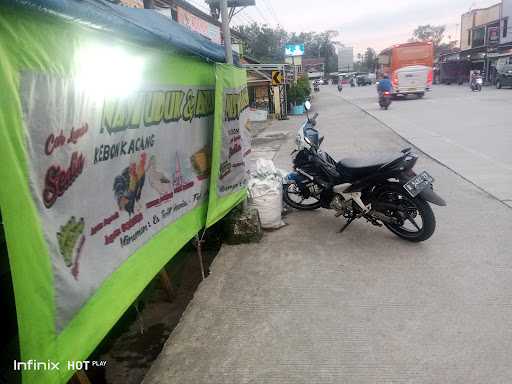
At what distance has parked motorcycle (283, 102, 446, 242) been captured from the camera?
4.00 meters

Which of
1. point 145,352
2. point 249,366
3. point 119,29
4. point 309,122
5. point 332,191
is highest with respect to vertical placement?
point 119,29

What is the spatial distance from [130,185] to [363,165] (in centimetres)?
264

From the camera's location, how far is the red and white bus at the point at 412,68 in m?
23.4

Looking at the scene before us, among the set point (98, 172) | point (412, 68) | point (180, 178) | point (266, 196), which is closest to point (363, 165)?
Result: point (266, 196)

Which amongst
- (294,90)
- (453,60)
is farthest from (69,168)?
(453,60)

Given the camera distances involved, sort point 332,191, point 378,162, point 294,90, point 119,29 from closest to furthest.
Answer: point 119,29 → point 378,162 → point 332,191 → point 294,90

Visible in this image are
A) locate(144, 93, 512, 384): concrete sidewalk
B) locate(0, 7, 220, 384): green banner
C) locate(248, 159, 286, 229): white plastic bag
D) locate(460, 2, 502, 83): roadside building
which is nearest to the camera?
locate(0, 7, 220, 384): green banner

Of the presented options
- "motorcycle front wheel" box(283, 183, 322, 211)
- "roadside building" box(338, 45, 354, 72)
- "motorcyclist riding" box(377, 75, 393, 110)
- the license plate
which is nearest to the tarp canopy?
the license plate

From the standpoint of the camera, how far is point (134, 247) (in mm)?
2492

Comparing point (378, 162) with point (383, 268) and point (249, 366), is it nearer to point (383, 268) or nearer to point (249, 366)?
point (383, 268)

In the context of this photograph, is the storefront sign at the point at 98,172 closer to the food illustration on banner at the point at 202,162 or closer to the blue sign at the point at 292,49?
the food illustration on banner at the point at 202,162

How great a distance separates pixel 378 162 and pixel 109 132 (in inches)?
113

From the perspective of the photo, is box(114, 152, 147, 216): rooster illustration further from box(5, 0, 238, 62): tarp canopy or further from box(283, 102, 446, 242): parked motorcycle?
box(283, 102, 446, 242): parked motorcycle

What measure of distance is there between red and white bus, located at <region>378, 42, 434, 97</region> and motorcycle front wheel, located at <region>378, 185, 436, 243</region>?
21763 mm
